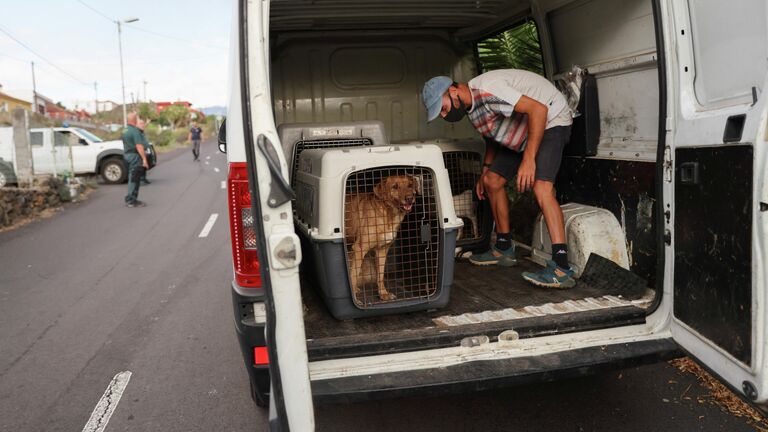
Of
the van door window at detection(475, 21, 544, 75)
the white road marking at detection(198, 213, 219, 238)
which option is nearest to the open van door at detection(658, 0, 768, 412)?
the van door window at detection(475, 21, 544, 75)

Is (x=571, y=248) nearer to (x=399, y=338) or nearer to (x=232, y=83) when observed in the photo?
(x=399, y=338)

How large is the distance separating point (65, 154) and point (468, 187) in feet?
45.8

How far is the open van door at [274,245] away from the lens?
2.30 meters

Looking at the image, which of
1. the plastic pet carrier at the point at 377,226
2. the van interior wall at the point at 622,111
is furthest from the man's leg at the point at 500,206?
the plastic pet carrier at the point at 377,226

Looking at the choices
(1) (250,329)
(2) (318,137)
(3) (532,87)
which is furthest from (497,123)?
(1) (250,329)

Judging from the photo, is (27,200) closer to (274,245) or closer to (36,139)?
(36,139)

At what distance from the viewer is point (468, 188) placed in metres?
5.12

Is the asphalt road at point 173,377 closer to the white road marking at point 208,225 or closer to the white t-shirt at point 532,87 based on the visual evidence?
the white road marking at point 208,225

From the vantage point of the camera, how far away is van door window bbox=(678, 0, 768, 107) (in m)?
2.28

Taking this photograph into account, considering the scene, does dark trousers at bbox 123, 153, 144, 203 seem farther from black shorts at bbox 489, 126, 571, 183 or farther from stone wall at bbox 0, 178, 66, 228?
black shorts at bbox 489, 126, 571, 183

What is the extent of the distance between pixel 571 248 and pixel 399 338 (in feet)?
5.65

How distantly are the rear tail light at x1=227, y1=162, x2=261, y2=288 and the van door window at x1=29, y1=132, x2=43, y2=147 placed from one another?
42.1 ft

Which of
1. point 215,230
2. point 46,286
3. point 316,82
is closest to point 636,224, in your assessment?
point 316,82

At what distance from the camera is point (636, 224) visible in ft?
12.0
